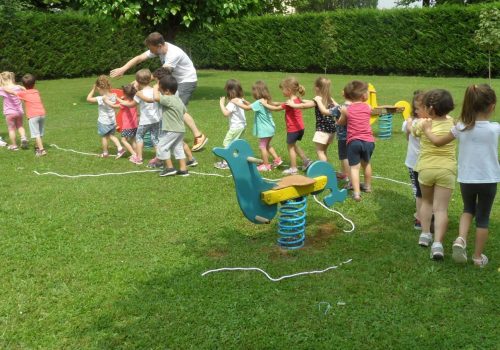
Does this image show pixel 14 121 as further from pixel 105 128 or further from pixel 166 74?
pixel 166 74

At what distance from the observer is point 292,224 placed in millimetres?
5105

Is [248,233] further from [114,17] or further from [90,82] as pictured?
[90,82]

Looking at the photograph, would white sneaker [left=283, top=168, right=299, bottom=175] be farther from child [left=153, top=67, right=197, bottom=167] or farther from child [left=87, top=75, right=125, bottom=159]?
child [left=87, top=75, right=125, bottom=159]

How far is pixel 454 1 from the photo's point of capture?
124ft

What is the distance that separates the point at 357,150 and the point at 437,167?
183 centimetres

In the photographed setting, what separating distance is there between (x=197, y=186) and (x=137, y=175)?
1268 mm

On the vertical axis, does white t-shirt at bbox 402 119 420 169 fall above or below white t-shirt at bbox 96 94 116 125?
below

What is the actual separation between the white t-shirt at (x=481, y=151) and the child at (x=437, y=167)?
372 millimetres

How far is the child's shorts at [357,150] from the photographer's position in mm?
6707

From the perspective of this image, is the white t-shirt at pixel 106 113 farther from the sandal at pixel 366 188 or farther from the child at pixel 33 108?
the sandal at pixel 366 188

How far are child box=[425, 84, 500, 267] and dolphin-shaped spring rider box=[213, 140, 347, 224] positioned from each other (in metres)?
1.34

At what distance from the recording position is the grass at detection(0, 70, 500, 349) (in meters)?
3.68

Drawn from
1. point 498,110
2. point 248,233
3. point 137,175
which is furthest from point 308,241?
point 498,110

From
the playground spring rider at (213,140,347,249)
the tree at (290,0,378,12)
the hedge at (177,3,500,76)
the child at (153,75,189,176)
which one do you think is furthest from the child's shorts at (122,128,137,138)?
the tree at (290,0,378,12)
